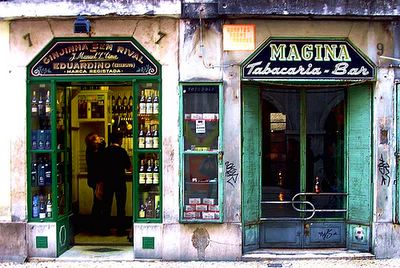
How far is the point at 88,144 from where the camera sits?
12273 mm

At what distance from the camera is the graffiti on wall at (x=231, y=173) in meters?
10.2

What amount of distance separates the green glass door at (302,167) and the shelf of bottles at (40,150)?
362 cm

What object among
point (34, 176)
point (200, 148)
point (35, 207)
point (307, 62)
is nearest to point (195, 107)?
point (200, 148)

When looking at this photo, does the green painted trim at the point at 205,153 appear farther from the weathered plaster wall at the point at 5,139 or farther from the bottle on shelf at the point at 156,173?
the weathered plaster wall at the point at 5,139

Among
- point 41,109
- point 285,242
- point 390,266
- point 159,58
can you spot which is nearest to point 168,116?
point 159,58

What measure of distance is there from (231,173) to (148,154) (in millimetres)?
1422

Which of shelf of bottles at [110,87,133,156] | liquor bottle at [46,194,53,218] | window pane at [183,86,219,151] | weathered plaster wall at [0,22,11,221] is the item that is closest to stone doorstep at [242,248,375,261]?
window pane at [183,86,219,151]

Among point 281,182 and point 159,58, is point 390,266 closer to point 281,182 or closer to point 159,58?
point 281,182

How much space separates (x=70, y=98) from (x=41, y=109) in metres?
1.05

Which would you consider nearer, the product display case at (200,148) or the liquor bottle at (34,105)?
the product display case at (200,148)

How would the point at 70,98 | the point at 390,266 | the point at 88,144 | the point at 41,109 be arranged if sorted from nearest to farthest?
the point at 390,266
the point at 41,109
the point at 70,98
the point at 88,144

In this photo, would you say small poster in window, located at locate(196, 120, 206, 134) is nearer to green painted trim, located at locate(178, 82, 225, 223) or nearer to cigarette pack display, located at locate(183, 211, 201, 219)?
green painted trim, located at locate(178, 82, 225, 223)

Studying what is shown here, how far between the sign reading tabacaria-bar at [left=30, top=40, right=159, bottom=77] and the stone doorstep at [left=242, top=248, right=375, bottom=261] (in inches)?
138

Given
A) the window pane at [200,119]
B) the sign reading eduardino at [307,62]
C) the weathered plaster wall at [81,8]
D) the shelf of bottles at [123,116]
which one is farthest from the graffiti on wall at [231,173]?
the shelf of bottles at [123,116]
